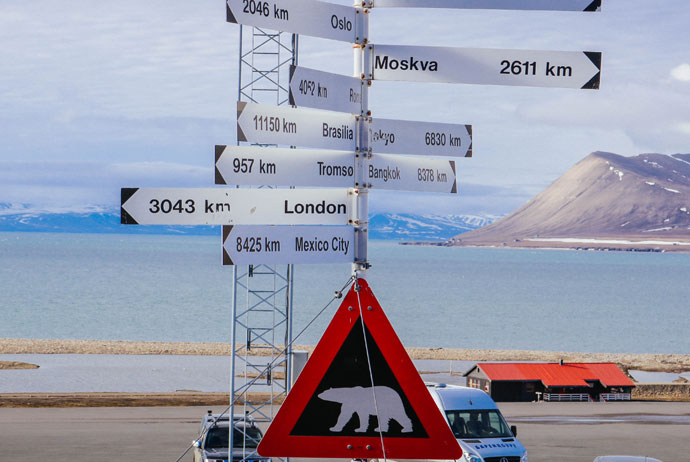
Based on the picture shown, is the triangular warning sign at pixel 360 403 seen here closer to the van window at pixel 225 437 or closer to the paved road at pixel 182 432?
the van window at pixel 225 437

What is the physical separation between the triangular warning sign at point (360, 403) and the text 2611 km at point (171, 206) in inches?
62.6

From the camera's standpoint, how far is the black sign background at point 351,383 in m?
6.03

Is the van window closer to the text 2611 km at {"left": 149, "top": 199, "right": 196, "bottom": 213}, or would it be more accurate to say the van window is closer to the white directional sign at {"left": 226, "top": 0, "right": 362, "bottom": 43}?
the text 2611 km at {"left": 149, "top": 199, "right": 196, "bottom": 213}

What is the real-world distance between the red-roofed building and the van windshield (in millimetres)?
16753

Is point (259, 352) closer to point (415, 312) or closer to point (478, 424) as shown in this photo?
point (478, 424)

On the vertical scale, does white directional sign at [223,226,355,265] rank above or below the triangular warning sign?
above

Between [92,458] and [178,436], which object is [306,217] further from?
[178,436]

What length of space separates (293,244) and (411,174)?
134 cm

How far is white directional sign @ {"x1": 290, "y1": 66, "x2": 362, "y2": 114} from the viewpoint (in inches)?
283

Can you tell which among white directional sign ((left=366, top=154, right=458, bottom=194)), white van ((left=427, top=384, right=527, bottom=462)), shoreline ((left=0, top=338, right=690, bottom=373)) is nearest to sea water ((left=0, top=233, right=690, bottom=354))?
shoreline ((left=0, top=338, right=690, bottom=373))

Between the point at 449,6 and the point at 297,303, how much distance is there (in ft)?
447

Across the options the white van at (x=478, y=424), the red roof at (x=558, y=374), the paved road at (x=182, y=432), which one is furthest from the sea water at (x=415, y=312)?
the white van at (x=478, y=424)

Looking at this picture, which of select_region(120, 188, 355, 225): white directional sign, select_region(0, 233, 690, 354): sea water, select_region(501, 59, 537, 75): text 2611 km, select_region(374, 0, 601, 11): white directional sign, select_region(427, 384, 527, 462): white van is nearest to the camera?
select_region(120, 188, 355, 225): white directional sign

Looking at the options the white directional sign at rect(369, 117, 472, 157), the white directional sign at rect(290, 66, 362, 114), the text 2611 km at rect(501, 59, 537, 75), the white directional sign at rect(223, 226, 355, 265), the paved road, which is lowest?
the paved road
